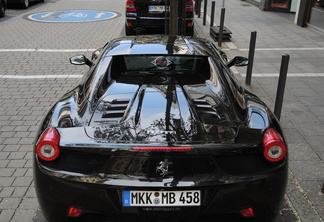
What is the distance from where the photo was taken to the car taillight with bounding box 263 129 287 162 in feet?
7.82

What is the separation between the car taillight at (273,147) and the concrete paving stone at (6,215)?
85.7 inches

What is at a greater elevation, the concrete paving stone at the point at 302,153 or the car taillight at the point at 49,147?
the car taillight at the point at 49,147

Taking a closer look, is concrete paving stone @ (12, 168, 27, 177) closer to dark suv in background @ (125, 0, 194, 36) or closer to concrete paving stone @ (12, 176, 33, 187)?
concrete paving stone @ (12, 176, 33, 187)

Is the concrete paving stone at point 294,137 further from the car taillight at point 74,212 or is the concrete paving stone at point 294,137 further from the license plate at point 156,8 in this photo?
the license plate at point 156,8

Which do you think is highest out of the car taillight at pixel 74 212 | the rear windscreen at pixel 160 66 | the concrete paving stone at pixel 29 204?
the rear windscreen at pixel 160 66

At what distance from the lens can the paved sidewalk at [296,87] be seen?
338 cm

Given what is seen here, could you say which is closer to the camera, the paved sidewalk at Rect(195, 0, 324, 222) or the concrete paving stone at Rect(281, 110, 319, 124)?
the paved sidewalk at Rect(195, 0, 324, 222)

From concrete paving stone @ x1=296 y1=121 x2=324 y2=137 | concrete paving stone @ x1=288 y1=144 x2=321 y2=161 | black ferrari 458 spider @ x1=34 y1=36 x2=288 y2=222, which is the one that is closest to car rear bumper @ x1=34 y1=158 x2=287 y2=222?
black ferrari 458 spider @ x1=34 y1=36 x2=288 y2=222

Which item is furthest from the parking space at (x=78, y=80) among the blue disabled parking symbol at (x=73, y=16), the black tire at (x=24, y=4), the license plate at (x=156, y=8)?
the black tire at (x=24, y=4)

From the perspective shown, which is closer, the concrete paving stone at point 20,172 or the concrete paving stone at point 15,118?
the concrete paving stone at point 20,172

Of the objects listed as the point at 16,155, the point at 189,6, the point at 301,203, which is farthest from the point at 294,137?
the point at 189,6

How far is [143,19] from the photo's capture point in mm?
10273

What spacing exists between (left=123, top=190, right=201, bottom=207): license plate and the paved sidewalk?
3.83 ft

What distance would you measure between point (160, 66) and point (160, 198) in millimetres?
1578
